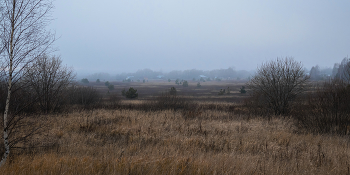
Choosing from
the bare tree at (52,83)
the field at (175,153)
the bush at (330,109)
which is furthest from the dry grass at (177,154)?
the bare tree at (52,83)

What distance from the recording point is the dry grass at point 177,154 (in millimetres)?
4137

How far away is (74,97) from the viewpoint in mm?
24672

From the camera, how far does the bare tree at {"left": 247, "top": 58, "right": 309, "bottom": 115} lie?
15.0m

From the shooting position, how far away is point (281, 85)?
49.9 feet

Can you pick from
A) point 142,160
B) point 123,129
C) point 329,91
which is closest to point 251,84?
point 329,91

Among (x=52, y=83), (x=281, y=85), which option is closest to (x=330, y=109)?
(x=281, y=85)

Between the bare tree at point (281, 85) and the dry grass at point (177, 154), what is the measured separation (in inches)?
237

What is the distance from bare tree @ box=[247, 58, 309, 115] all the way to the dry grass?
601 cm

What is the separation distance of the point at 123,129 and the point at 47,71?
337 inches

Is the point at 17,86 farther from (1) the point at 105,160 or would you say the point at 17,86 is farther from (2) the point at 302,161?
(2) the point at 302,161

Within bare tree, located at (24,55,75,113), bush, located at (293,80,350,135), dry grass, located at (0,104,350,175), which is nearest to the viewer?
dry grass, located at (0,104,350,175)

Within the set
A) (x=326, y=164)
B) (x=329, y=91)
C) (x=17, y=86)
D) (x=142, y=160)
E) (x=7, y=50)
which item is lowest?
(x=326, y=164)

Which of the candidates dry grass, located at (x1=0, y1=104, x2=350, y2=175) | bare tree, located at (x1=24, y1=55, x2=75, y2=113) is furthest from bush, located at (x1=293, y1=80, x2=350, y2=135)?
bare tree, located at (x1=24, y1=55, x2=75, y2=113)

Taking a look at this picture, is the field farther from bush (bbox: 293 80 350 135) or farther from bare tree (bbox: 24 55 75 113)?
bare tree (bbox: 24 55 75 113)
